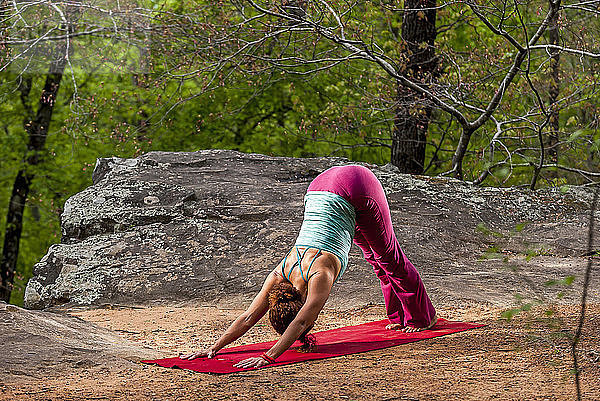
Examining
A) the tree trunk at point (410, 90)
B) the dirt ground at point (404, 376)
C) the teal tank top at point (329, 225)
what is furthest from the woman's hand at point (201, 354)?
the tree trunk at point (410, 90)

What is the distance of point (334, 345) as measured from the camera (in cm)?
478

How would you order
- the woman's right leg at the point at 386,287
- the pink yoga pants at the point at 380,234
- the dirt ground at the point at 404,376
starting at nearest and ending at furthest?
1. the dirt ground at the point at 404,376
2. the pink yoga pants at the point at 380,234
3. the woman's right leg at the point at 386,287

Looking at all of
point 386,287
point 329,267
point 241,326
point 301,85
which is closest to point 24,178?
point 301,85

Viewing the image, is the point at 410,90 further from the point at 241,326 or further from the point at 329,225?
the point at 241,326

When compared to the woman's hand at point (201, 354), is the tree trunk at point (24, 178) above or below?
below

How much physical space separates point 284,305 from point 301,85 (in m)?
12.1

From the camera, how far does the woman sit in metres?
4.37

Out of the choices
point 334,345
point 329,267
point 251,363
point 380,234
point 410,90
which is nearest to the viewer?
point 251,363

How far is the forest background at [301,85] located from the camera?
33.3ft

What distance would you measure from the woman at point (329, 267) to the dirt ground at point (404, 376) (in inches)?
13.4

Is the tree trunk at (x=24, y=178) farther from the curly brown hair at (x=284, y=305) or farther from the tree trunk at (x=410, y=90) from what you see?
the curly brown hair at (x=284, y=305)

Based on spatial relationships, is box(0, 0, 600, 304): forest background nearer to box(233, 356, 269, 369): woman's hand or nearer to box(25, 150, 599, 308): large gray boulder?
box(25, 150, 599, 308): large gray boulder

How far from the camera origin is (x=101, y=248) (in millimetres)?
8227

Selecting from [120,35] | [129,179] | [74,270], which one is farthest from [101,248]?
[120,35]
